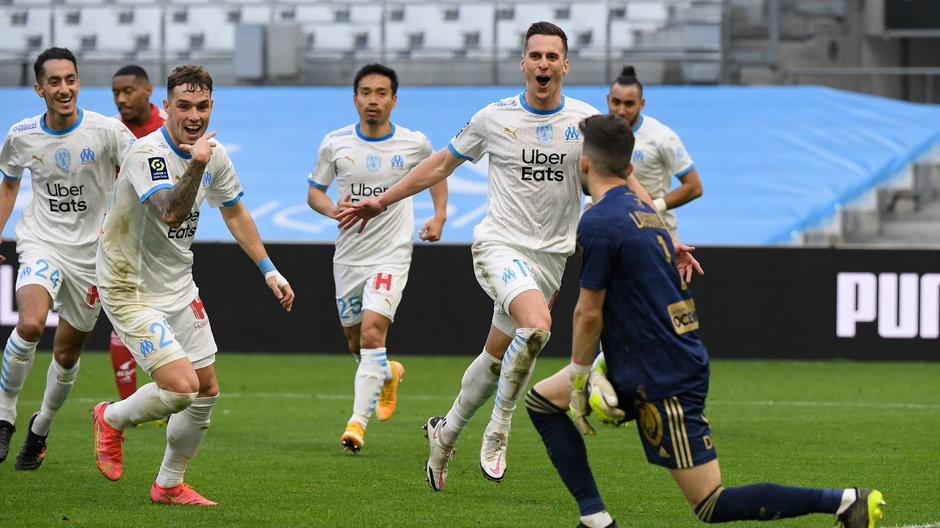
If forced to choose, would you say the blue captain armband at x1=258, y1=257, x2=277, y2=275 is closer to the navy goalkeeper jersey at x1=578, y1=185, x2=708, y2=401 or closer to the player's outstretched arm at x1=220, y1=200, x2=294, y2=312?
the player's outstretched arm at x1=220, y1=200, x2=294, y2=312

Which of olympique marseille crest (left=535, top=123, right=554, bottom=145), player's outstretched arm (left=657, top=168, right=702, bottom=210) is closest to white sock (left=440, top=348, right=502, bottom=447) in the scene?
olympique marseille crest (left=535, top=123, right=554, bottom=145)

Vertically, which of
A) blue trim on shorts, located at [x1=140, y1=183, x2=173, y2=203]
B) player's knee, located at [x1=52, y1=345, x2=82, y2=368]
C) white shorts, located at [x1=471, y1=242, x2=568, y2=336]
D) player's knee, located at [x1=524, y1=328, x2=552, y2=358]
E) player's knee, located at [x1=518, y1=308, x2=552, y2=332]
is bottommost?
player's knee, located at [x1=52, y1=345, x2=82, y2=368]

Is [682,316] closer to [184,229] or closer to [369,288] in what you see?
[184,229]

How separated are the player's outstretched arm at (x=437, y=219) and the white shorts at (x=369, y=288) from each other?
0.45 meters

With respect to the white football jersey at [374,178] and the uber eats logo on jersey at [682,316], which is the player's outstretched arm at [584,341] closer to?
the uber eats logo on jersey at [682,316]

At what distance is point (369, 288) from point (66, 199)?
2.22 meters

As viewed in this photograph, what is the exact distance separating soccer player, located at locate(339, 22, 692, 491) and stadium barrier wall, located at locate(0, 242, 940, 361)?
7.15m

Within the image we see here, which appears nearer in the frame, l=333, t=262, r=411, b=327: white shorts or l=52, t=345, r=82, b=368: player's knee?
l=52, t=345, r=82, b=368: player's knee

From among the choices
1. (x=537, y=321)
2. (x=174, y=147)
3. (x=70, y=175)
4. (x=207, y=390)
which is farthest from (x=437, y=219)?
(x=174, y=147)

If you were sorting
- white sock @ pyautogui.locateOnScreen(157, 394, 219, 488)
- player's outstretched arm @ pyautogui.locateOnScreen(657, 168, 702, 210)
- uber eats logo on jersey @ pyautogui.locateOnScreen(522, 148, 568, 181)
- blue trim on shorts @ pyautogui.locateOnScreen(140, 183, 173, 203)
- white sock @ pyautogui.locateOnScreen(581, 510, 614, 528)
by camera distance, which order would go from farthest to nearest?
player's outstretched arm @ pyautogui.locateOnScreen(657, 168, 702, 210) < uber eats logo on jersey @ pyautogui.locateOnScreen(522, 148, 568, 181) < white sock @ pyautogui.locateOnScreen(157, 394, 219, 488) < blue trim on shorts @ pyautogui.locateOnScreen(140, 183, 173, 203) < white sock @ pyautogui.locateOnScreen(581, 510, 614, 528)

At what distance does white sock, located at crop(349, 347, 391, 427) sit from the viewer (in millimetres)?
8859

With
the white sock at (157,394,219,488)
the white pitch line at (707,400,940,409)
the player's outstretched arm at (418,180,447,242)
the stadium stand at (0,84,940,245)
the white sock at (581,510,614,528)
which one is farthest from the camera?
the stadium stand at (0,84,940,245)

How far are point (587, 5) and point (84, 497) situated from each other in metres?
15.3

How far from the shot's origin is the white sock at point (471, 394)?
728 cm
